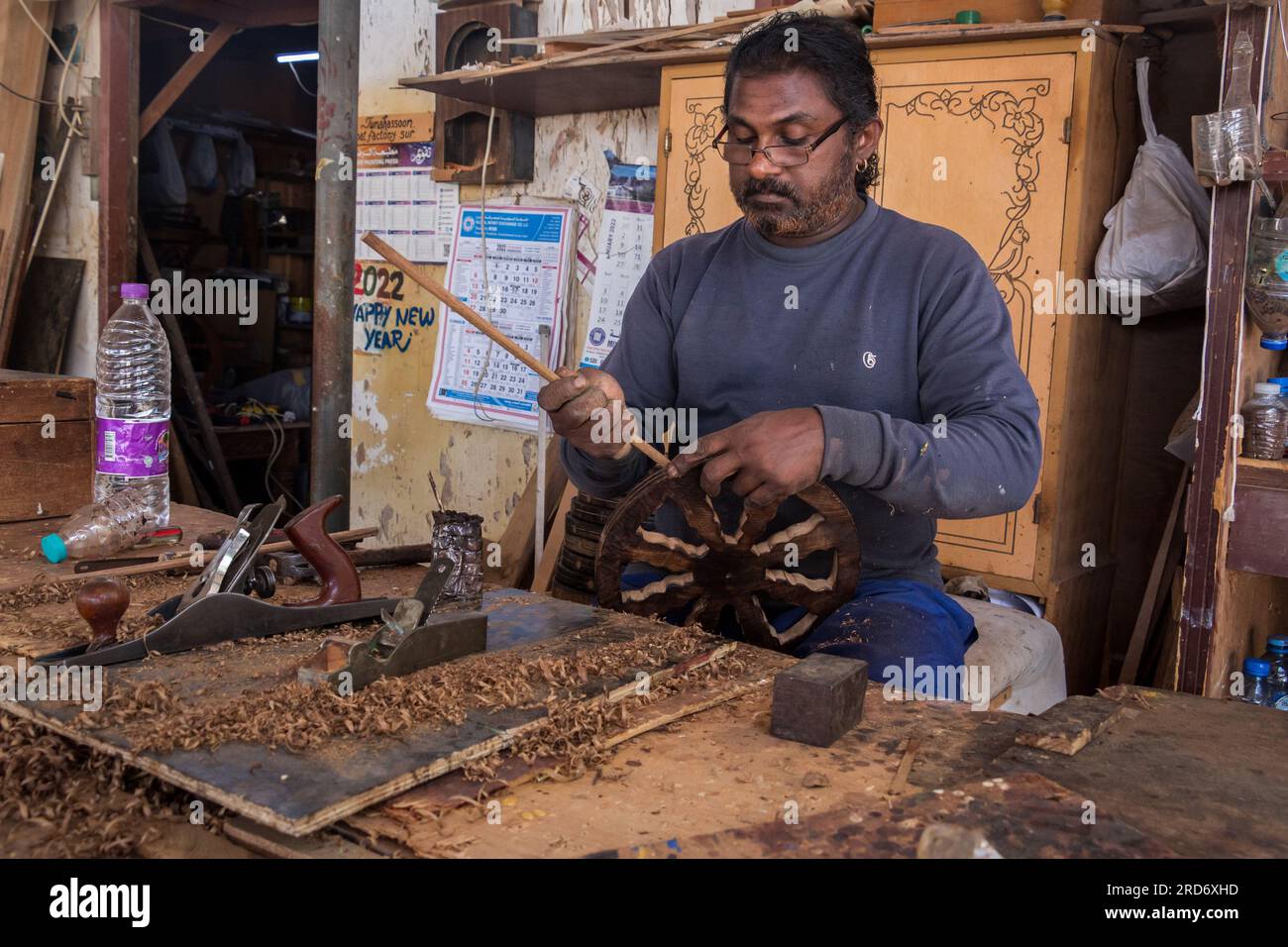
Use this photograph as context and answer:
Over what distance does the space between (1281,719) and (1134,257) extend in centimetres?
179

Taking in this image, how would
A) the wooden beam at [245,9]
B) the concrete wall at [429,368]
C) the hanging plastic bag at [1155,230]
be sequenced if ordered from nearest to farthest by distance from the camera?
the hanging plastic bag at [1155,230], the concrete wall at [429,368], the wooden beam at [245,9]

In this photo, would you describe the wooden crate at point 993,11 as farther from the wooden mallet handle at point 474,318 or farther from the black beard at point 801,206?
the wooden mallet handle at point 474,318

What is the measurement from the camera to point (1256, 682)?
2.84 metres

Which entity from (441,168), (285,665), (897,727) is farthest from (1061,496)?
(441,168)

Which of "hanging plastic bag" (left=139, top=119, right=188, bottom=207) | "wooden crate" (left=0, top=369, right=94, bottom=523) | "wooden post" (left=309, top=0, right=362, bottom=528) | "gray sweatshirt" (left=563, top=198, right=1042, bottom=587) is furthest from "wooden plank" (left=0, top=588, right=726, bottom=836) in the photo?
"hanging plastic bag" (left=139, top=119, right=188, bottom=207)

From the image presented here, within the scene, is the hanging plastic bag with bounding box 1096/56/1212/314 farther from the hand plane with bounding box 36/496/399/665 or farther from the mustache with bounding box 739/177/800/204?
the hand plane with bounding box 36/496/399/665

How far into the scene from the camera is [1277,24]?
8.27 feet

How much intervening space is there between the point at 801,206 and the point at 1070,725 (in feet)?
4.19

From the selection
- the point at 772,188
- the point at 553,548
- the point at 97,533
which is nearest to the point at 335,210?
the point at 553,548

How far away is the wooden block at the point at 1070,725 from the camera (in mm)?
1421

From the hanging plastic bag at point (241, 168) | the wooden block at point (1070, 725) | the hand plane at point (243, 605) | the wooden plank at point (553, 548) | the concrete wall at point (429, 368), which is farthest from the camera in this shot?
the hanging plastic bag at point (241, 168)

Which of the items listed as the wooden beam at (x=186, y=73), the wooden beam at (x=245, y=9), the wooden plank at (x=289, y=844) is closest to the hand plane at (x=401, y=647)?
the wooden plank at (x=289, y=844)

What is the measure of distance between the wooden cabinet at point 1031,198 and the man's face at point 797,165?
82cm

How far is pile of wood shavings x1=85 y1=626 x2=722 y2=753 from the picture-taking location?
1329mm
